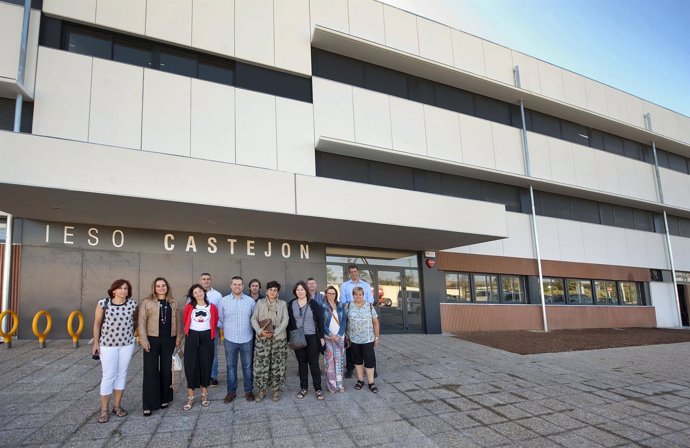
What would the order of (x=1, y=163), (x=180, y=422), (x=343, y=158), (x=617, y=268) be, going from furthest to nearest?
(x=617, y=268) < (x=343, y=158) < (x=1, y=163) < (x=180, y=422)

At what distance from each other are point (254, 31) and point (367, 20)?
407 centimetres

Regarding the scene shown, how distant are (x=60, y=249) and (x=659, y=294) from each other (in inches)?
1013

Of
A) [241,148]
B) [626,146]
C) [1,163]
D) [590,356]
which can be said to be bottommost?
[590,356]

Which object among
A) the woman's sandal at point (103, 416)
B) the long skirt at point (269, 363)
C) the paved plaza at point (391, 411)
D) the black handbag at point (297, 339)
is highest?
the black handbag at point (297, 339)

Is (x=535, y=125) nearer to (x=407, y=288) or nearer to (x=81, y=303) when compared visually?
(x=407, y=288)

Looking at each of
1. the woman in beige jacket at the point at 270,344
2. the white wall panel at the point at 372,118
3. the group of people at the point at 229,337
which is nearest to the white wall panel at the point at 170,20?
the white wall panel at the point at 372,118

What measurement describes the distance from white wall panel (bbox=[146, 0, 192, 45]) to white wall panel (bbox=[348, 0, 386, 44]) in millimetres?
5122

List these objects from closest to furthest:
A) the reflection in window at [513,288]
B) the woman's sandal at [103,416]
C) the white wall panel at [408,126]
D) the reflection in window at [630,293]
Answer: the woman's sandal at [103,416]
the white wall panel at [408,126]
the reflection in window at [513,288]
the reflection in window at [630,293]

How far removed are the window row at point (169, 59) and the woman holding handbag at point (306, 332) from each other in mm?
7700

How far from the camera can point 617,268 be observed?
19.1m

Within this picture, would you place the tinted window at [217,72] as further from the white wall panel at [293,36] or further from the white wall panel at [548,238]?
the white wall panel at [548,238]

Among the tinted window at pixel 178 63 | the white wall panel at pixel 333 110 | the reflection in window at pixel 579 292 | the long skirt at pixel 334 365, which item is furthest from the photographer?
the reflection in window at pixel 579 292

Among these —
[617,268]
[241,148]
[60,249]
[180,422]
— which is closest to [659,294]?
[617,268]

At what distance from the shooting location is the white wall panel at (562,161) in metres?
17.2
